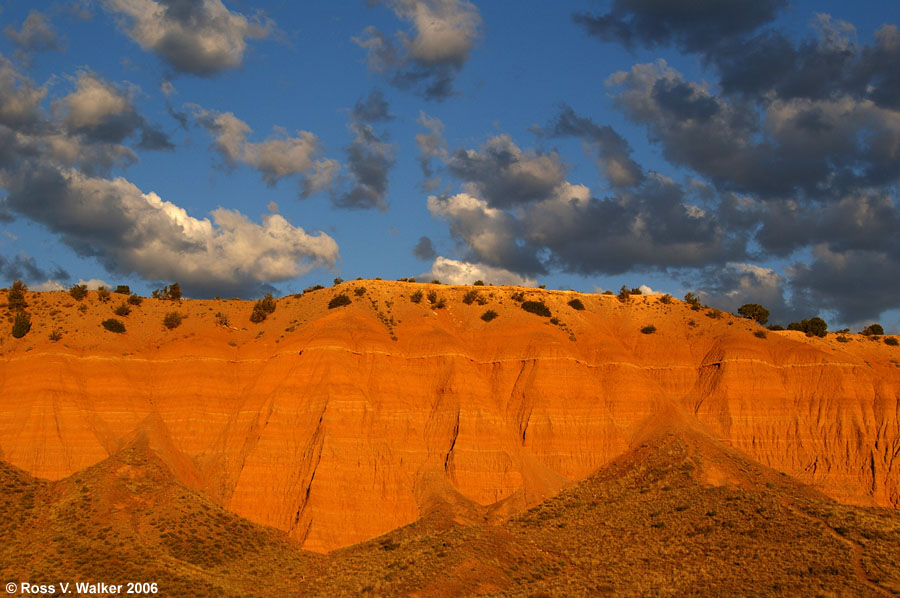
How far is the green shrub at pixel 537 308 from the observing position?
7456 cm

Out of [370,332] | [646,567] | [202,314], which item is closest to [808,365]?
[646,567]

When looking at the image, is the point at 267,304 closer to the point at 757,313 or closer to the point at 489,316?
the point at 489,316

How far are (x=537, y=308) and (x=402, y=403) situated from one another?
15140 mm

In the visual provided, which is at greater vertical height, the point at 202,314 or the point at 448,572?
the point at 202,314

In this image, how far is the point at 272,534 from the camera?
57.0 m

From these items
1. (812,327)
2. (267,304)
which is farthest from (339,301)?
(812,327)

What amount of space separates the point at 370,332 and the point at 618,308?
69.4ft

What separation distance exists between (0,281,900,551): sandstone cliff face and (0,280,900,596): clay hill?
0.16 metres

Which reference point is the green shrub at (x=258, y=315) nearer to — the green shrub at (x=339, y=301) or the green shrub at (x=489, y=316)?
the green shrub at (x=339, y=301)

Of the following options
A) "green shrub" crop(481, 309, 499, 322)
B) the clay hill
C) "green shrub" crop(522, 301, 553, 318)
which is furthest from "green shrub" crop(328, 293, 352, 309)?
"green shrub" crop(522, 301, 553, 318)

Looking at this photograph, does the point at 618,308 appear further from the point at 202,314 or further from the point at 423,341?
the point at 202,314

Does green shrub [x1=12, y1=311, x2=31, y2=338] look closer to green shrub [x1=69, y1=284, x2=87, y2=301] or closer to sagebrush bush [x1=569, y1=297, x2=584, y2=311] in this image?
green shrub [x1=69, y1=284, x2=87, y2=301]

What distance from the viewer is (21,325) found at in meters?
65.0

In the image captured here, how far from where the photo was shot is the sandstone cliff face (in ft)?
195
